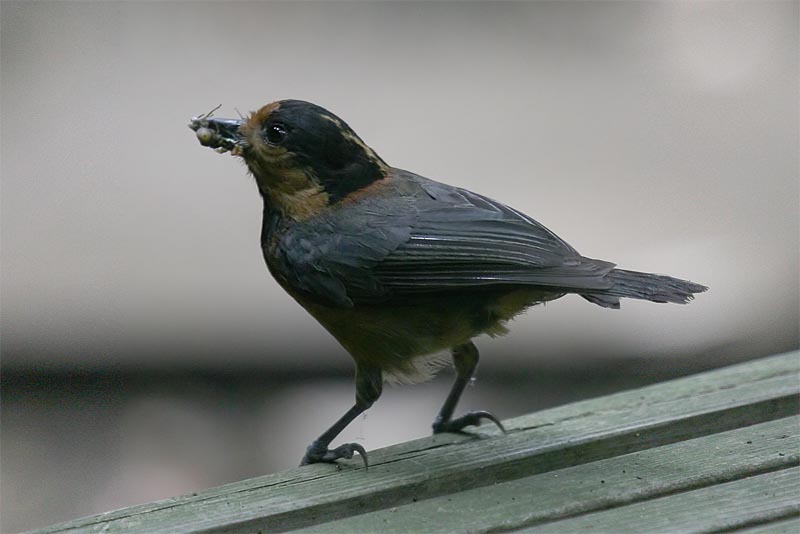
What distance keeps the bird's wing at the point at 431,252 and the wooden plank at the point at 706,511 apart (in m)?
0.76

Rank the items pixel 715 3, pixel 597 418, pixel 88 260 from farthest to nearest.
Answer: pixel 715 3
pixel 88 260
pixel 597 418

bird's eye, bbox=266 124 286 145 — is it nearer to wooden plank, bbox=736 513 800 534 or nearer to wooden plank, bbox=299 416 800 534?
wooden plank, bbox=299 416 800 534

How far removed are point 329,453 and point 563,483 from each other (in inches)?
32.6

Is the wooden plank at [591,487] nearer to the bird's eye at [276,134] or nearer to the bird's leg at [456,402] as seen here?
the bird's leg at [456,402]

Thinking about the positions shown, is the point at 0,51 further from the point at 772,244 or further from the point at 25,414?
the point at 772,244

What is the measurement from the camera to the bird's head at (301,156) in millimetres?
4070

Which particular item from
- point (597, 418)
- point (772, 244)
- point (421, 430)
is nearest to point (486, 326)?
point (597, 418)

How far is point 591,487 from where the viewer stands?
3.19 m

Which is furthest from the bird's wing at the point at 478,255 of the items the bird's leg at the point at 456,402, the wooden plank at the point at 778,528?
the wooden plank at the point at 778,528

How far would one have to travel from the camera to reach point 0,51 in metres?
9.79

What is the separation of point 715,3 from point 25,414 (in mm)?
7493

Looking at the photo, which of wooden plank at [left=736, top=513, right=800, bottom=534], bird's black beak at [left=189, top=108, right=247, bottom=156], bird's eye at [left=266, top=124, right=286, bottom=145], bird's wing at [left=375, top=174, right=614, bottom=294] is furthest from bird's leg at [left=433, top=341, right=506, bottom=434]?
wooden plank at [left=736, top=513, right=800, bottom=534]

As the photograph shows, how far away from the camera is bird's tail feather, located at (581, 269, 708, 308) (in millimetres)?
3545

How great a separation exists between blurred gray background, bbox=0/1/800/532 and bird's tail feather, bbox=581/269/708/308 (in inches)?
56.7
